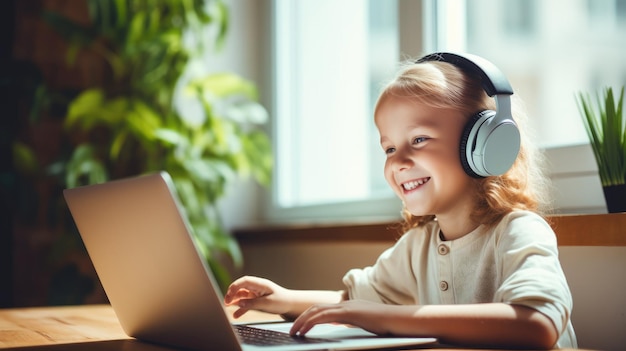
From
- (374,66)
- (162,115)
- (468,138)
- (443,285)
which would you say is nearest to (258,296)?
(443,285)

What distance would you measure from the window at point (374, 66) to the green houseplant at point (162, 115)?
0.21 m

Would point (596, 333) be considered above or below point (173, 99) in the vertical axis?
below

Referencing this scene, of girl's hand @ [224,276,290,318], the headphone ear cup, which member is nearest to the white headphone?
the headphone ear cup

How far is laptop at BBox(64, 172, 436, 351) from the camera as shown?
85cm

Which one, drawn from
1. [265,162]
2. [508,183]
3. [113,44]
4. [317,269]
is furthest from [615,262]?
[113,44]

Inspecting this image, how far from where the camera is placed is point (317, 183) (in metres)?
2.62

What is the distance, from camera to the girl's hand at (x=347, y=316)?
3.03 feet

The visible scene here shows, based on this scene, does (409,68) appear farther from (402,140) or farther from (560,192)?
(560,192)

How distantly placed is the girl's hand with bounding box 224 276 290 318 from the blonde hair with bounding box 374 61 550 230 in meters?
0.34

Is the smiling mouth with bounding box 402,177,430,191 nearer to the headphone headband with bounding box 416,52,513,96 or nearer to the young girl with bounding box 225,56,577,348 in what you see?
the young girl with bounding box 225,56,577,348

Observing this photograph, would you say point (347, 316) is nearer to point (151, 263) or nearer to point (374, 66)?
point (151, 263)

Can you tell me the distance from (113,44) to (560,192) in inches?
62.5

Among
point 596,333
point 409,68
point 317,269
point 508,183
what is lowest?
point 317,269

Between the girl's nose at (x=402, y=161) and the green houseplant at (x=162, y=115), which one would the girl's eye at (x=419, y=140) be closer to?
the girl's nose at (x=402, y=161)
